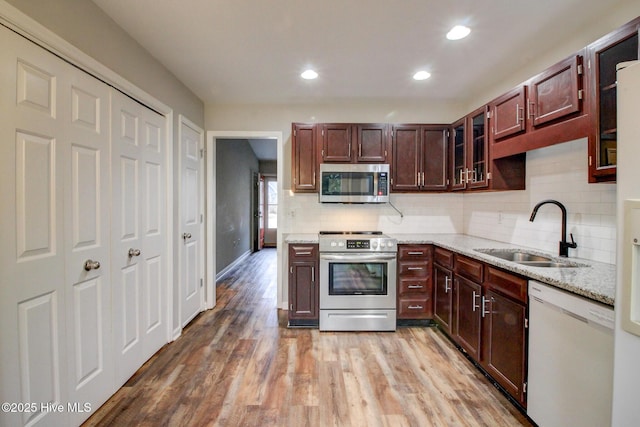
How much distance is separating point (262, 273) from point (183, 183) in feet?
9.53

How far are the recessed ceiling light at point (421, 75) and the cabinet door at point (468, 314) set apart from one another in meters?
1.93

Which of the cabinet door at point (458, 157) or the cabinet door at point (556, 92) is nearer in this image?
the cabinet door at point (556, 92)

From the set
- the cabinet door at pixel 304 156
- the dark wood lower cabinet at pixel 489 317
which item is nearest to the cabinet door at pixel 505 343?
the dark wood lower cabinet at pixel 489 317

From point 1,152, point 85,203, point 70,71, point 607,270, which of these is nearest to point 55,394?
point 85,203

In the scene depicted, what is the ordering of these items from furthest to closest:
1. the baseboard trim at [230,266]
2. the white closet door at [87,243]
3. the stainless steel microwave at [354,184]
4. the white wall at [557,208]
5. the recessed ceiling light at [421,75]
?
the baseboard trim at [230,266] → the stainless steel microwave at [354,184] → the recessed ceiling light at [421,75] → the white wall at [557,208] → the white closet door at [87,243]

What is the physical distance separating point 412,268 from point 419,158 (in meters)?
1.27

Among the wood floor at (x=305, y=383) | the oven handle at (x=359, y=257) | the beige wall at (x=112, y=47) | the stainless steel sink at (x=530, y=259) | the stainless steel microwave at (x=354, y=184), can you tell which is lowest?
the wood floor at (x=305, y=383)

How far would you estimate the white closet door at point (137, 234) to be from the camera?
2043 millimetres

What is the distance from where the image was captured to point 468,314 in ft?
7.86

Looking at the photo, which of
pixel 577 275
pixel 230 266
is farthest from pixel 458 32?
pixel 230 266

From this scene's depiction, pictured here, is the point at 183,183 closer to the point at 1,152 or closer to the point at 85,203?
the point at 85,203

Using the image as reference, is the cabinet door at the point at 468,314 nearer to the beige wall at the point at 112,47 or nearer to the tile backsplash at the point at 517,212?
the tile backsplash at the point at 517,212

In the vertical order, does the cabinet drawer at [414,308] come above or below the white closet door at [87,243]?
below

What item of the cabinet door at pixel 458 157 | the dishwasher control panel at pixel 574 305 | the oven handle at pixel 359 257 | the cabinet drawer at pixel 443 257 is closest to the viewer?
the dishwasher control panel at pixel 574 305
